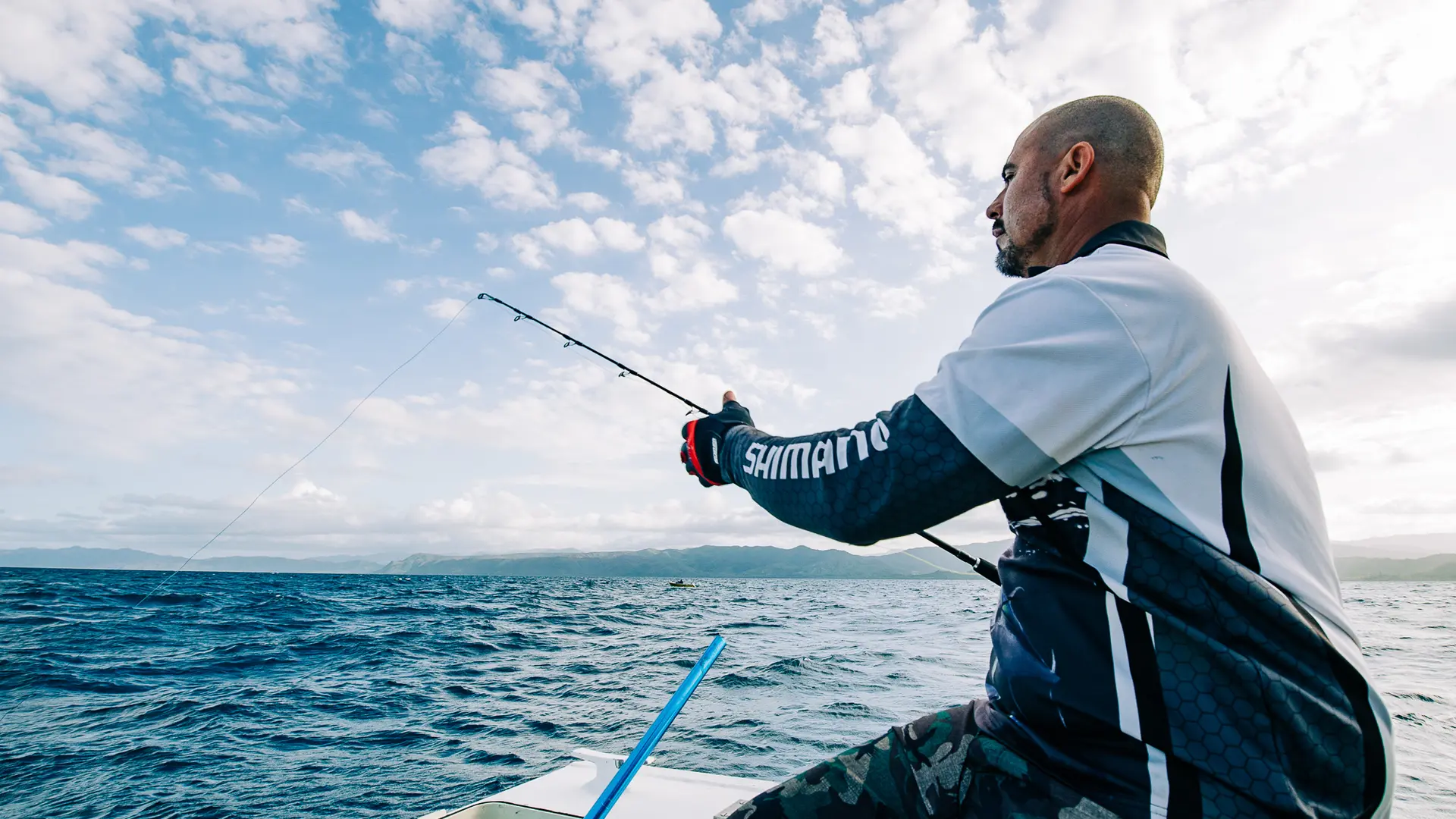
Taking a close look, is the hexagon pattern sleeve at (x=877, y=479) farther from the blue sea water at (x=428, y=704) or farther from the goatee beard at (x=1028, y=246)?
the blue sea water at (x=428, y=704)

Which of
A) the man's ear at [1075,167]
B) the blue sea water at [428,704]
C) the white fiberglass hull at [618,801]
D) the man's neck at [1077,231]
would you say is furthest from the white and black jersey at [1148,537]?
the blue sea water at [428,704]

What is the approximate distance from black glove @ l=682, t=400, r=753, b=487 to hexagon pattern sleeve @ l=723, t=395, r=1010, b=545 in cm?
29

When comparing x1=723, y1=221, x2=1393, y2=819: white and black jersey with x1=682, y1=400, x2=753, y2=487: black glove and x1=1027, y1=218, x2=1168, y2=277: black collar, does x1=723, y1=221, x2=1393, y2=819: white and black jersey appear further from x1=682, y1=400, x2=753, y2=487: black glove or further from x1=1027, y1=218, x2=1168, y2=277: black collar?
x1=682, y1=400, x2=753, y2=487: black glove

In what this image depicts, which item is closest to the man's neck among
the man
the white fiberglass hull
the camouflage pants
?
the man

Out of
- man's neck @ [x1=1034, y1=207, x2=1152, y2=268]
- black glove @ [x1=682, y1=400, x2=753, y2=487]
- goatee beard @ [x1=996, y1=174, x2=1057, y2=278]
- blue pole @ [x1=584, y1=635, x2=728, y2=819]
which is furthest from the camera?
blue pole @ [x1=584, y1=635, x2=728, y2=819]

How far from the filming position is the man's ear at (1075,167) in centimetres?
172

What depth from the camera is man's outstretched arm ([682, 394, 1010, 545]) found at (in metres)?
1.34

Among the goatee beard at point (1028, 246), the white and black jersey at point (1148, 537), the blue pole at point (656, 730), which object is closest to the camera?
the white and black jersey at point (1148, 537)

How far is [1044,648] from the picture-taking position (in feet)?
4.40

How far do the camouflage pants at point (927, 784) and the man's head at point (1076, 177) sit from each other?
1.21m

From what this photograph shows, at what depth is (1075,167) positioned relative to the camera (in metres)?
1.75

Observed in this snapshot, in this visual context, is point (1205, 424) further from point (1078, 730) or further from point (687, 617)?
point (687, 617)

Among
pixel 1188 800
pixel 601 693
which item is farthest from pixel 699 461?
pixel 601 693

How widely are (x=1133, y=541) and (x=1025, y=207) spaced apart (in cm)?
101
